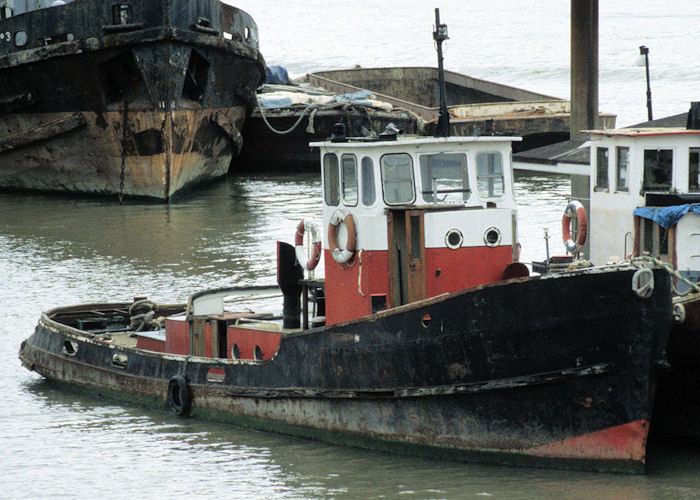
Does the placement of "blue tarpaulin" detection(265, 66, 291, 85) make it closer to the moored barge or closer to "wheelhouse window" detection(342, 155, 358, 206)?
the moored barge

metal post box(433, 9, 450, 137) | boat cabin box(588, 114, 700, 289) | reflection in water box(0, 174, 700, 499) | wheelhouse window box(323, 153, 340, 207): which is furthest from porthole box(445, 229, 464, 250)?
boat cabin box(588, 114, 700, 289)

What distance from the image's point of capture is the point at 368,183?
1048 cm

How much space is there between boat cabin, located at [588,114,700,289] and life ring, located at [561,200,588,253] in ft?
1.91

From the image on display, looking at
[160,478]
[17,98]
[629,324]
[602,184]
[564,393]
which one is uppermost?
[17,98]

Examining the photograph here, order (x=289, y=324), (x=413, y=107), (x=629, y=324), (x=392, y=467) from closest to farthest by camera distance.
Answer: (x=629, y=324) < (x=392, y=467) < (x=289, y=324) < (x=413, y=107)

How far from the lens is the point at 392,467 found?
9.88 meters

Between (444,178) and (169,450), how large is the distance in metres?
3.77

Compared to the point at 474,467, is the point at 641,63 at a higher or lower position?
higher

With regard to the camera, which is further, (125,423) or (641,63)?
(641,63)

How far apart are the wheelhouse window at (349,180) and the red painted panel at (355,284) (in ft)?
1.79

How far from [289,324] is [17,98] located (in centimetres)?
1941

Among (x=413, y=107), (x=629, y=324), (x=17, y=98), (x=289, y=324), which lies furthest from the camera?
(x=413, y=107)

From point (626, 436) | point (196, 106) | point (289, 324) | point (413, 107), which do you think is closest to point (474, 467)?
point (626, 436)

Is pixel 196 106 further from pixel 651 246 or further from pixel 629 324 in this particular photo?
pixel 629 324
